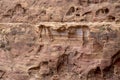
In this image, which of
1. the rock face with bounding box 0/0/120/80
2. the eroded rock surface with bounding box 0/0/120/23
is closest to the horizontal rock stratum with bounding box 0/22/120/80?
the rock face with bounding box 0/0/120/80

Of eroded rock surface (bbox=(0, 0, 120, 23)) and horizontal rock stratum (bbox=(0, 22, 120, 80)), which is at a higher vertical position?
eroded rock surface (bbox=(0, 0, 120, 23))

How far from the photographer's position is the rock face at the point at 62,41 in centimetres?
1436

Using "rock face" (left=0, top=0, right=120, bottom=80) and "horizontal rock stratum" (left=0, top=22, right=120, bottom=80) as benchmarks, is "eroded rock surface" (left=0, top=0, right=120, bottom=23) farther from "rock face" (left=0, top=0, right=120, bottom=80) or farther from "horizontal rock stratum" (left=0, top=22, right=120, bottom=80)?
"horizontal rock stratum" (left=0, top=22, right=120, bottom=80)

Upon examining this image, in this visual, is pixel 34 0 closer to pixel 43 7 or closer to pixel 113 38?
pixel 43 7

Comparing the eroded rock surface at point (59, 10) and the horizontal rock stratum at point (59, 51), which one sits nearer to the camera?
the horizontal rock stratum at point (59, 51)

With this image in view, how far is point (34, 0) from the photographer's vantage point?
16266 millimetres

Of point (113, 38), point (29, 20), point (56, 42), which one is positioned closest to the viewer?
point (113, 38)

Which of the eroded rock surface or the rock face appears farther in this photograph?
the eroded rock surface

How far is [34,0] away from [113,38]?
3.96 m

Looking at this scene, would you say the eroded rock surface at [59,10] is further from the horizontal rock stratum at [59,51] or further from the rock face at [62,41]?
the horizontal rock stratum at [59,51]

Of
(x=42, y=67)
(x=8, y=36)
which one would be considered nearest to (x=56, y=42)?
(x=42, y=67)

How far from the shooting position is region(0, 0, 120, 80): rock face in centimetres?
1436

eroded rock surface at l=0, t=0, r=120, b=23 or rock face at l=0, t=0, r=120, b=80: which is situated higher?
eroded rock surface at l=0, t=0, r=120, b=23

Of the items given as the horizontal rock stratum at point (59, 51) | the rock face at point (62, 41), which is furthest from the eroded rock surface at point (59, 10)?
the horizontal rock stratum at point (59, 51)
